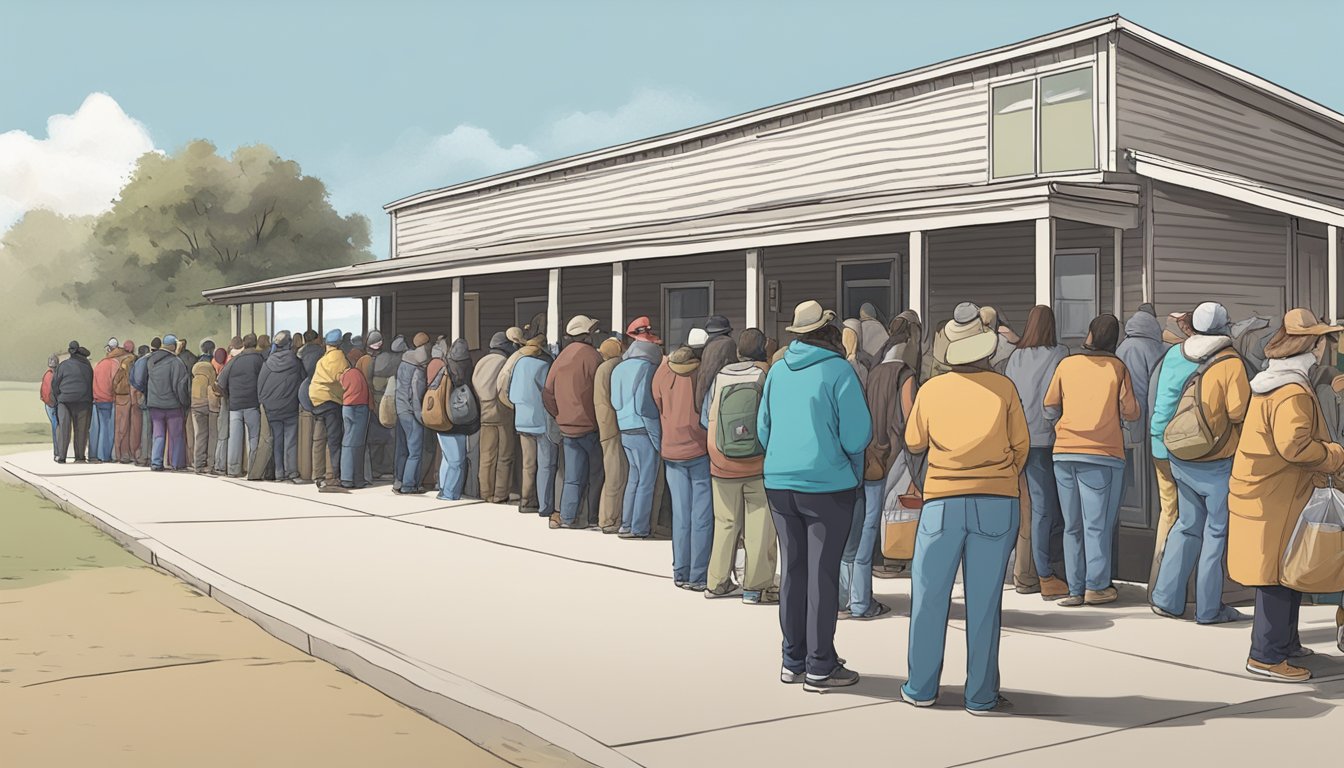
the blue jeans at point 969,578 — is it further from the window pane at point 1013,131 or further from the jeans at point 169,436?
the jeans at point 169,436

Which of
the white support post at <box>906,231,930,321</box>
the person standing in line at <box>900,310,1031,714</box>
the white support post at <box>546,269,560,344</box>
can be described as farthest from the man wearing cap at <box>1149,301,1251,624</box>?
the white support post at <box>546,269,560,344</box>

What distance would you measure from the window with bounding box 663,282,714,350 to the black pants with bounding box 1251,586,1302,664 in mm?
14634

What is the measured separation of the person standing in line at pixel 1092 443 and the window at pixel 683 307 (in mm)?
12435

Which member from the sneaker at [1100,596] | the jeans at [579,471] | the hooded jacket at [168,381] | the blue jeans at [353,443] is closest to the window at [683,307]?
the blue jeans at [353,443]

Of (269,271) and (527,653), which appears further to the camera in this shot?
(269,271)

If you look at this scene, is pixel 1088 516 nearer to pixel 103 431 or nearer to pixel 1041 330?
pixel 1041 330

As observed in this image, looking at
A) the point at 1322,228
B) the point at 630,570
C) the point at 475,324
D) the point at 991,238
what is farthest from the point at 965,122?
the point at 475,324

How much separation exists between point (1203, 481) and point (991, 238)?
934cm

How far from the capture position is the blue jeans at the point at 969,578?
6.09m

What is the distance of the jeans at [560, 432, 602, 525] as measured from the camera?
12.8 meters

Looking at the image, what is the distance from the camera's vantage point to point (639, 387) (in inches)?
448

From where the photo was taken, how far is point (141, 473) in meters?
19.6

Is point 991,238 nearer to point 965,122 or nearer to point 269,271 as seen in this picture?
point 965,122

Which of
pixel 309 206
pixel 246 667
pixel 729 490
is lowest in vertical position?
pixel 246 667
